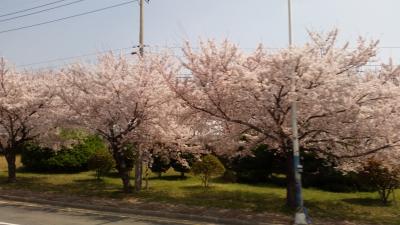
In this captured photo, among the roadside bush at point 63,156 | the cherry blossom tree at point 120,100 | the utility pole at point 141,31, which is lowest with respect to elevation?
the roadside bush at point 63,156

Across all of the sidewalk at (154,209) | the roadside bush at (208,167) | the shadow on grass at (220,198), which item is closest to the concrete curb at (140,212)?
the sidewalk at (154,209)

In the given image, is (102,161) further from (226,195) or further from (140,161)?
→ (226,195)

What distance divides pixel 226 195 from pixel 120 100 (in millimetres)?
5165

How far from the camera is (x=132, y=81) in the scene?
18109 millimetres

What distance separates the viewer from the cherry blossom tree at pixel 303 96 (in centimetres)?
1382

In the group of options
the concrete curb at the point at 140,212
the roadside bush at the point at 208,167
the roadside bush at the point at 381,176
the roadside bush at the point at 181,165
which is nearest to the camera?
the concrete curb at the point at 140,212

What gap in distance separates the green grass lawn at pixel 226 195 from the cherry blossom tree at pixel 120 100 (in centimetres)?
171

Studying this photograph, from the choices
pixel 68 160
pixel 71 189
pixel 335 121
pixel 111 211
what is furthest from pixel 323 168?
pixel 68 160

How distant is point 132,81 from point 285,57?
633 centimetres

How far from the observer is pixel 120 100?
1777 cm

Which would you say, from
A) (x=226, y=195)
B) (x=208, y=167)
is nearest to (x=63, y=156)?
(x=208, y=167)

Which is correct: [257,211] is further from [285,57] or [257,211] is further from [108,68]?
[108,68]

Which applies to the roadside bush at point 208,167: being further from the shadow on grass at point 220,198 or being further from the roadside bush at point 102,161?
the roadside bush at point 102,161

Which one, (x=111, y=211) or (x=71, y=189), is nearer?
(x=111, y=211)
